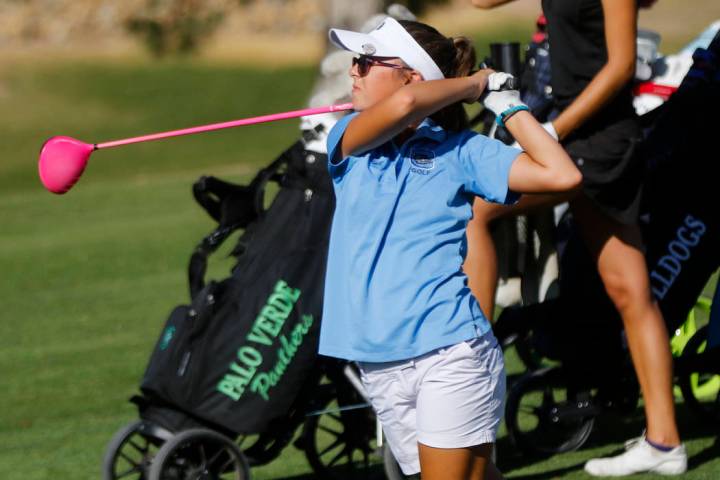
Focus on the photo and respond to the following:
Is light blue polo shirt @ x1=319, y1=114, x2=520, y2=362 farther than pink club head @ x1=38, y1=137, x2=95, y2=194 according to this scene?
No

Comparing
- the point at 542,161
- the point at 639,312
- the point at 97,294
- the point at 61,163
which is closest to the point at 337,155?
the point at 542,161

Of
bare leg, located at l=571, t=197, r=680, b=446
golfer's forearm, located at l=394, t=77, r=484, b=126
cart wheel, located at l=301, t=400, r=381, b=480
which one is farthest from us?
cart wheel, located at l=301, t=400, r=381, b=480

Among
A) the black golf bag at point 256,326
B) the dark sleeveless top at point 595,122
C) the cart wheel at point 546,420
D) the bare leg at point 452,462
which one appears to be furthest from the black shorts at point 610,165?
the bare leg at point 452,462

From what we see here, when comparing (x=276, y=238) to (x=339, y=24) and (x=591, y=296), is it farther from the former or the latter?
(x=339, y=24)

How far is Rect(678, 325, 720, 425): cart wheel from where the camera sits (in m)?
4.93

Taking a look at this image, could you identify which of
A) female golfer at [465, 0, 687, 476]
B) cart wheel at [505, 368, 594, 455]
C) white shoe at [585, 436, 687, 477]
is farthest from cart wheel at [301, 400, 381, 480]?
white shoe at [585, 436, 687, 477]

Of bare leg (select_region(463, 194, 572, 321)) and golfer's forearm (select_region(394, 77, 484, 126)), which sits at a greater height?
golfer's forearm (select_region(394, 77, 484, 126))

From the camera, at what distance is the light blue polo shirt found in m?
3.29

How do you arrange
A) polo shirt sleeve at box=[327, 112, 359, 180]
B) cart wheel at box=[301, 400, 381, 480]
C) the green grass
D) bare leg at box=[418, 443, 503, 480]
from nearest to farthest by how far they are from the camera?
bare leg at box=[418, 443, 503, 480]
polo shirt sleeve at box=[327, 112, 359, 180]
cart wheel at box=[301, 400, 381, 480]
the green grass

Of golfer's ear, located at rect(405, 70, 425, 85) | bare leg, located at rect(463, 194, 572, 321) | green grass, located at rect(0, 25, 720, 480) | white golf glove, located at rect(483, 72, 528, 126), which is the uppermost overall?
golfer's ear, located at rect(405, 70, 425, 85)

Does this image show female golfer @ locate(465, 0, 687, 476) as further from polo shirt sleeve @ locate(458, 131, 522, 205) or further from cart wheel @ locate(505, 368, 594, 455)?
polo shirt sleeve @ locate(458, 131, 522, 205)

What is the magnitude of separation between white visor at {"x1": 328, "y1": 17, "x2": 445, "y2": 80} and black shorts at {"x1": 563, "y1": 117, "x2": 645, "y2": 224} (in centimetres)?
116

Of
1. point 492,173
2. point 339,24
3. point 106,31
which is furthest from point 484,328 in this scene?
point 106,31

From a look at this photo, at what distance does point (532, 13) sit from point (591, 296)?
32001mm
